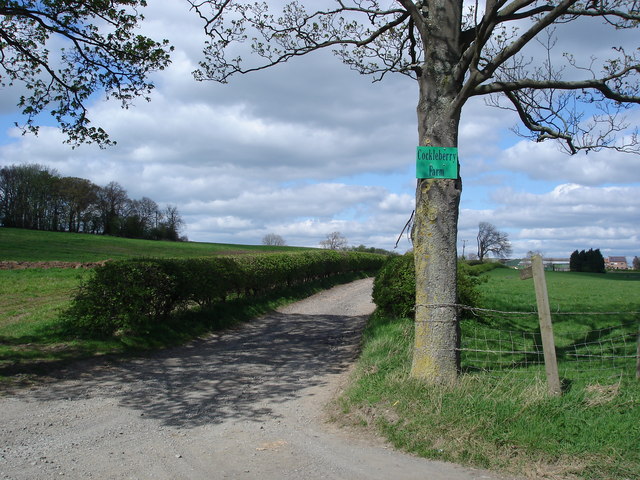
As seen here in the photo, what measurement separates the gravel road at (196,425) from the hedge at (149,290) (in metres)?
1.23

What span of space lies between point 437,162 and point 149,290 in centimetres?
679

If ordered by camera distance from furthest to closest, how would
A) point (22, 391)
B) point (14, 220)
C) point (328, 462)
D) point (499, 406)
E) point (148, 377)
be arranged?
point (14, 220), point (148, 377), point (22, 391), point (499, 406), point (328, 462)

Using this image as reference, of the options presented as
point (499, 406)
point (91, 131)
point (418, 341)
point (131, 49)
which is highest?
point (131, 49)

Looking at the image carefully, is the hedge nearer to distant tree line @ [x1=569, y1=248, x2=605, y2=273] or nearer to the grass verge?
the grass verge

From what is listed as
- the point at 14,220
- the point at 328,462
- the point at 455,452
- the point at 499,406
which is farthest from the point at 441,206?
the point at 14,220

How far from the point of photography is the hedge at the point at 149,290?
9945 millimetres

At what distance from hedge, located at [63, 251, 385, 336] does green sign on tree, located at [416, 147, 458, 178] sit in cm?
660

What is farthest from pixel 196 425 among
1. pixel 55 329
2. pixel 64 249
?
pixel 64 249

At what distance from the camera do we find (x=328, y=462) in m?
4.75

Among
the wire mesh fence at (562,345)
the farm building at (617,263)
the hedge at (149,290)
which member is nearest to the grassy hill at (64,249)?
the hedge at (149,290)

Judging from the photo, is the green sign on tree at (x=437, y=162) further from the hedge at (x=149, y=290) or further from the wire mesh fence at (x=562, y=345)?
the hedge at (x=149, y=290)

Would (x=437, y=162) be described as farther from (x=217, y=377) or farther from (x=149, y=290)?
(x=149, y=290)

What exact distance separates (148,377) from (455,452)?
5.06 m

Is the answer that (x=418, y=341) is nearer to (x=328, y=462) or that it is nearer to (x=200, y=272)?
(x=328, y=462)
